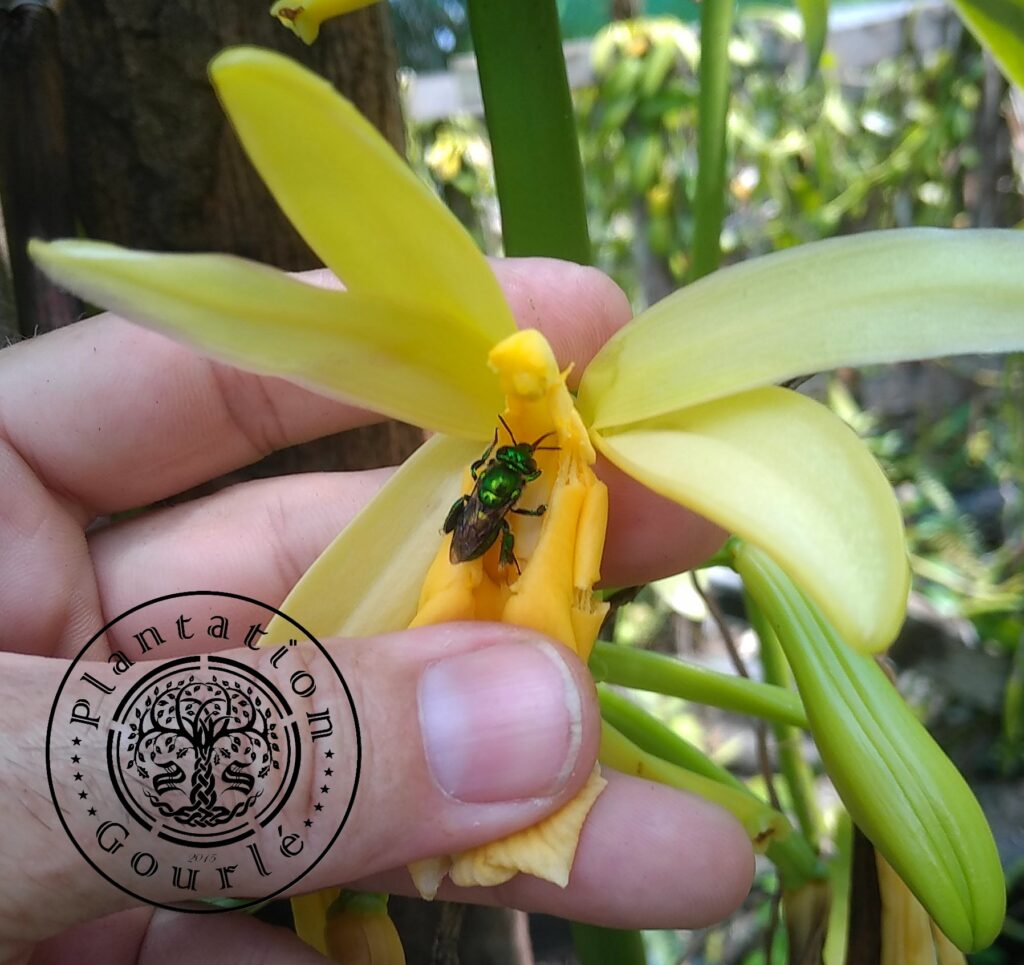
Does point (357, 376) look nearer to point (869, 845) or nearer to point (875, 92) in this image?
point (869, 845)

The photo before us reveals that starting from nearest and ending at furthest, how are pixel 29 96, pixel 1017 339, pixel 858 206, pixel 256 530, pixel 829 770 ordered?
pixel 1017 339 → pixel 829 770 → pixel 29 96 → pixel 256 530 → pixel 858 206

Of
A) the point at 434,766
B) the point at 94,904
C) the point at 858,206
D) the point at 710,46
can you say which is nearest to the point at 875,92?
the point at 858,206

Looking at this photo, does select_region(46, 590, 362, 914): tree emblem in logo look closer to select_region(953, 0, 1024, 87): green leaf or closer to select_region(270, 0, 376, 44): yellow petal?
select_region(270, 0, 376, 44): yellow petal

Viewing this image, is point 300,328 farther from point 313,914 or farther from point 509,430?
point 313,914

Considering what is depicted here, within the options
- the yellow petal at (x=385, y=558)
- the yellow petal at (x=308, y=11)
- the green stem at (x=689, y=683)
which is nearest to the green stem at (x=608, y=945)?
the green stem at (x=689, y=683)

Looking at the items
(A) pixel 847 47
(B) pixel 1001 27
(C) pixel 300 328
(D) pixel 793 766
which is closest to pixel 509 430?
(C) pixel 300 328

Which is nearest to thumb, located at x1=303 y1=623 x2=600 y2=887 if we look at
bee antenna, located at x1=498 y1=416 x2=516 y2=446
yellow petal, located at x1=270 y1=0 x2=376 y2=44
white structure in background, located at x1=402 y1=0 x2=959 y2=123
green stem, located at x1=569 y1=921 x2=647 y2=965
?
bee antenna, located at x1=498 y1=416 x2=516 y2=446
